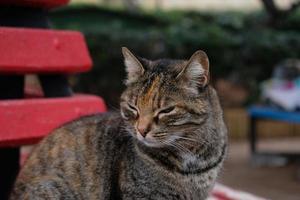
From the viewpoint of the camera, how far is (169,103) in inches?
123

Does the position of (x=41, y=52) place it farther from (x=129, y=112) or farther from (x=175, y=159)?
(x=175, y=159)

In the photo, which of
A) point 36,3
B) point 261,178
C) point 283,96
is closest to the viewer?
point 36,3

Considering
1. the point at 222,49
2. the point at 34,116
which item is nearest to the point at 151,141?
the point at 34,116

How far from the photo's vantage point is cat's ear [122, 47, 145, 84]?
3.28m

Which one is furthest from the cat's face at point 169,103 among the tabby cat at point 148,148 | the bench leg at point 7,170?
the bench leg at point 7,170

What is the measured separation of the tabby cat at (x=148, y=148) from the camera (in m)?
3.12

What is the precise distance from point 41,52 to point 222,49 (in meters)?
Answer: 5.24

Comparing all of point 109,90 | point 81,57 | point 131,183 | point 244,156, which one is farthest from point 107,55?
point 131,183

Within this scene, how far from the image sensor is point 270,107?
7281mm

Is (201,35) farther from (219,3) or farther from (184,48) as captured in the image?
(219,3)

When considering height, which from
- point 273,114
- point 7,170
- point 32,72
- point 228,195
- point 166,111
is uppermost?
point 166,111

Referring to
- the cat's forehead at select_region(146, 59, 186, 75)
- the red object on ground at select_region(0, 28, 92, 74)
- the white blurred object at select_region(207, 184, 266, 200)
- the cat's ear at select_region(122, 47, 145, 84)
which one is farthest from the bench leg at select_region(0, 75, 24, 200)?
the white blurred object at select_region(207, 184, 266, 200)

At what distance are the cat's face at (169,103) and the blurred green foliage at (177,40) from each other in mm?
5025

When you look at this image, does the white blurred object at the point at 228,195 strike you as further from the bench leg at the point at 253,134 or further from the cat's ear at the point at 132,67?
the bench leg at the point at 253,134
